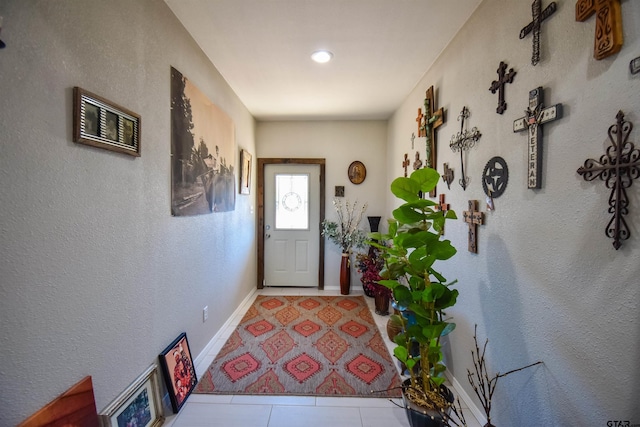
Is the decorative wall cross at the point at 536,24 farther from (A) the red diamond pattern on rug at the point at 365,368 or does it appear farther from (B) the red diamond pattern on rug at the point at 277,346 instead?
(B) the red diamond pattern on rug at the point at 277,346

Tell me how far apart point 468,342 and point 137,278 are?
194 cm

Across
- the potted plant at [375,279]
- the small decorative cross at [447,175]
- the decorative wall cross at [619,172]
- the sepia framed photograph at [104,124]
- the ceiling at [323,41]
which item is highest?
the ceiling at [323,41]

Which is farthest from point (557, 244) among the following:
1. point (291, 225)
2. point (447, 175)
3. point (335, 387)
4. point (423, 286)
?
point (291, 225)

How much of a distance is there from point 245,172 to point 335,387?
2391 mm

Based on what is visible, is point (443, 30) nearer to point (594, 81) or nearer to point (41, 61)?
point (594, 81)

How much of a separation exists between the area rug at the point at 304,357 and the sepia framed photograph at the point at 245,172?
146cm

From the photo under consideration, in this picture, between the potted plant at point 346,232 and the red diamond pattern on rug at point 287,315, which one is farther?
the potted plant at point 346,232

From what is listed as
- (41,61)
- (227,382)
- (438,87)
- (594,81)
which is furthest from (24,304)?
(438,87)

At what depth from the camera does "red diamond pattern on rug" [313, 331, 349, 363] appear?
7.19 feet

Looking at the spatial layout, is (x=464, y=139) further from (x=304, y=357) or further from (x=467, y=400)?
(x=304, y=357)

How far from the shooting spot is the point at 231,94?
107 inches

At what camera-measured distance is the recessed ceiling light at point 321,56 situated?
2021 mm

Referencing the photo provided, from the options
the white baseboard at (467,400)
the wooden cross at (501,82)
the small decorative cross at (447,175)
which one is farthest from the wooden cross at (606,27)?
the white baseboard at (467,400)

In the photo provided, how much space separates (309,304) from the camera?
3.30 meters
